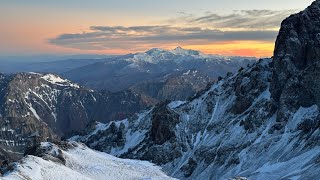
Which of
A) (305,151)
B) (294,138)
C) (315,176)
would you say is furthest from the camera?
(294,138)

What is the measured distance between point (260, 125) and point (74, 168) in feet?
262

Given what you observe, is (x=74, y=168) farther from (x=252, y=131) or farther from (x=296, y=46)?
(x=296, y=46)

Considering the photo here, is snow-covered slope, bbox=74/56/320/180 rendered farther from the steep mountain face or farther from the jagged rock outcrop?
the jagged rock outcrop

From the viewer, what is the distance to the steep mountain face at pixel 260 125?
142 m

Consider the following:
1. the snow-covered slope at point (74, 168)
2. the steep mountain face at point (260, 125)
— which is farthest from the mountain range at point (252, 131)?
the snow-covered slope at point (74, 168)

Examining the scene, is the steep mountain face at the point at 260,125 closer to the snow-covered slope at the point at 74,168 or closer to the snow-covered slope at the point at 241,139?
the snow-covered slope at the point at 241,139

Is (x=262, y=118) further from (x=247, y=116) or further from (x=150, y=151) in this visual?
(x=150, y=151)

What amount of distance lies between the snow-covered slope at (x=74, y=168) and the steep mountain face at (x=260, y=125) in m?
39.4

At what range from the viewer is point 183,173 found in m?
165

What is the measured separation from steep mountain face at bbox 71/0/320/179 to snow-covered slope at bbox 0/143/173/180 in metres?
39.4

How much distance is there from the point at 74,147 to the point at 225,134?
64.8 metres

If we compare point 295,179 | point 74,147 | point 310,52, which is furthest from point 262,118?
point 74,147

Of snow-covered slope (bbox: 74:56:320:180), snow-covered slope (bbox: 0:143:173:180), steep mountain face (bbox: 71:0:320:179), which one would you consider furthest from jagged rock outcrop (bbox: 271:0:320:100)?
snow-covered slope (bbox: 0:143:173:180)

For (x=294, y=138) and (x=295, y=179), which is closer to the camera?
(x=295, y=179)
